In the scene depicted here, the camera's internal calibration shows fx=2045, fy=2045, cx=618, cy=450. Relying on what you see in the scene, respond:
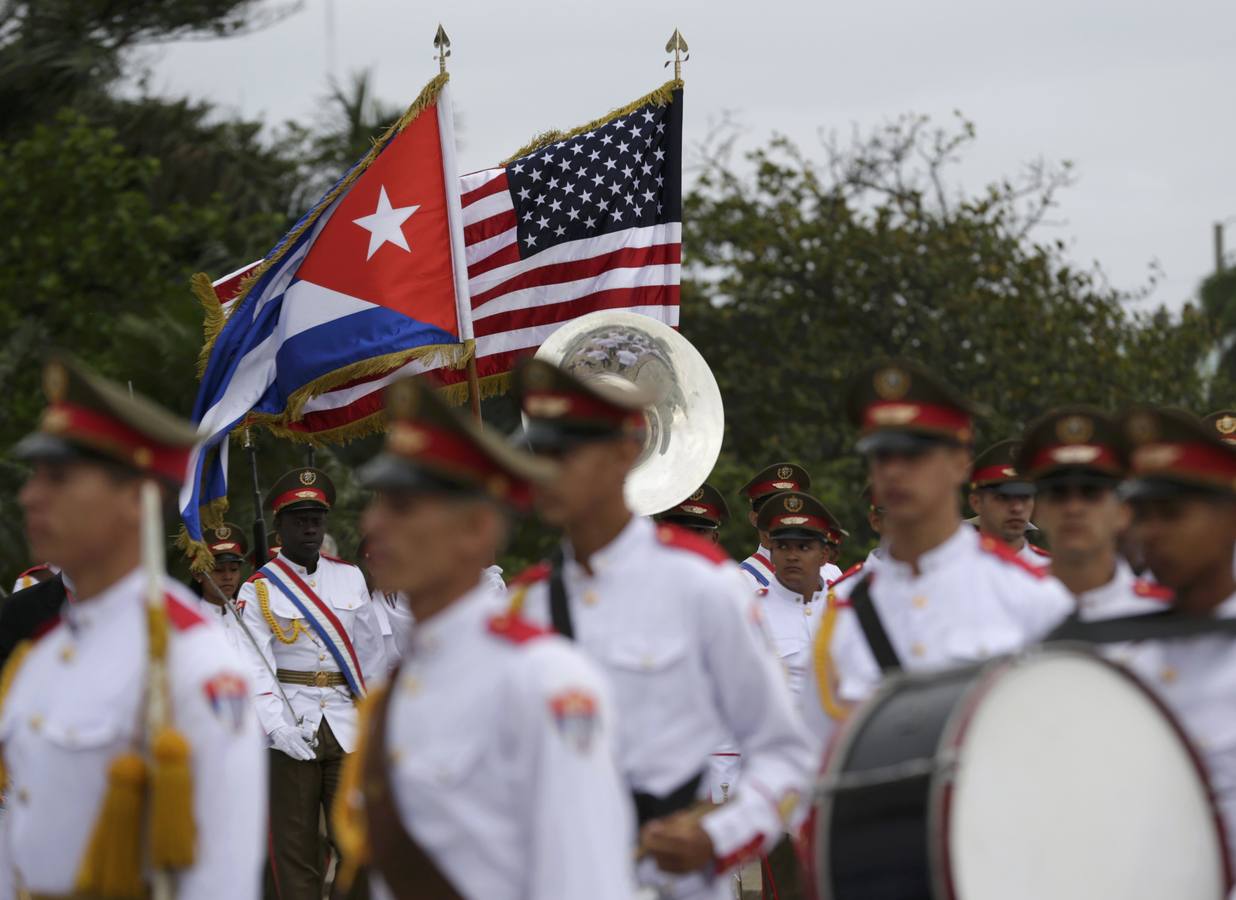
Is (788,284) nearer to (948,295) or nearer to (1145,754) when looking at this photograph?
(948,295)

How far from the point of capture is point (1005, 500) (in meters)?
8.90

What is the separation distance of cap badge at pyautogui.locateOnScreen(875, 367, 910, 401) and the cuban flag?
554cm


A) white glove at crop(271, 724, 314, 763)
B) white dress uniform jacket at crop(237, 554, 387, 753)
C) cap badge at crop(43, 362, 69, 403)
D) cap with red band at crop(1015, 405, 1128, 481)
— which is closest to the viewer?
cap badge at crop(43, 362, 69, 403)

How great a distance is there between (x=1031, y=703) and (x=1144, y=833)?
1.54ft

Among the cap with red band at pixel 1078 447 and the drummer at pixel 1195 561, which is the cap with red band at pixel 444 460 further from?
the cap with red band at pixel 1078 447

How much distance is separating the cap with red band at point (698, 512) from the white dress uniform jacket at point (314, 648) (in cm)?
181

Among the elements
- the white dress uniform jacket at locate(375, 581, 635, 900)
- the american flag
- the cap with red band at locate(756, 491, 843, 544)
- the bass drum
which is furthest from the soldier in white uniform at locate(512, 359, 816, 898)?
the american flag

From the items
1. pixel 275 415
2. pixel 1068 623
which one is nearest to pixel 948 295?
pixel 275 415

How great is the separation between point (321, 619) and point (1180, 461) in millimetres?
7104

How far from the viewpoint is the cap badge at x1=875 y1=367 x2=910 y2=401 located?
5578 mm

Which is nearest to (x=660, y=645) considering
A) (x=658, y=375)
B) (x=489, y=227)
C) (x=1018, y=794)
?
(x=1018, y=794)

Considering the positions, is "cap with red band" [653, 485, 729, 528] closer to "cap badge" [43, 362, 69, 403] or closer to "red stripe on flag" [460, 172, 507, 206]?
"red stripe on flag" [460, 172, 507, 206]

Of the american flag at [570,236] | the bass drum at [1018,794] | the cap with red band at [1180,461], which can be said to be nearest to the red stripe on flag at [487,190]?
the american flag at [570,236]

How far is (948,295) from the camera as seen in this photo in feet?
87.6
